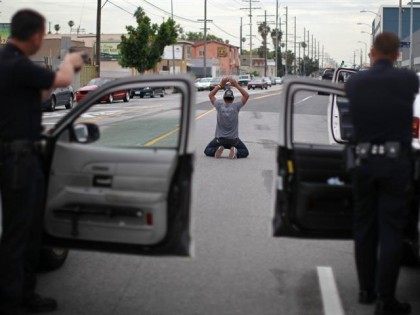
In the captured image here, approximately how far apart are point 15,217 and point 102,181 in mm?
650

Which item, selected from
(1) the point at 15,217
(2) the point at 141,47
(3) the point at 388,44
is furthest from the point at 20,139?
(2) the point at 141,47

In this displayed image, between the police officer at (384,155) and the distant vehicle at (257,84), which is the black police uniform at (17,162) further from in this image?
the distant vehicle at (257,84)

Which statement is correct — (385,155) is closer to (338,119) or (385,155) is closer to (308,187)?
(308,187)

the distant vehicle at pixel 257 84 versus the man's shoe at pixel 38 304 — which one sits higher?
the distant vehicle at pixel 257 84

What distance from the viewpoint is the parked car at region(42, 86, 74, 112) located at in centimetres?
3050

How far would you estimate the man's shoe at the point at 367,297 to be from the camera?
548 cm

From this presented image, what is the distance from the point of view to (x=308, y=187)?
547 cm

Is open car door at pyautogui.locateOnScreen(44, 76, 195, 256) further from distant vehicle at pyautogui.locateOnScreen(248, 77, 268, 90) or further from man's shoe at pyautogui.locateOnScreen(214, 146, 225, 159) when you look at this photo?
distant vehicle at pyautogui.locateOnScreen(248, 77, 268, 90)

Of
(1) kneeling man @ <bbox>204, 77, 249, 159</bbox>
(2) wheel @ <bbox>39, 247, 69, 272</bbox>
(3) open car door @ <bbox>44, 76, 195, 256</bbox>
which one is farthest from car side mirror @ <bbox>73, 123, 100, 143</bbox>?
(1) kneeling man @ <bbox>204, 77, 249, 159</bbox>

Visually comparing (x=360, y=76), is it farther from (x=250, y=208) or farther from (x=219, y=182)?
(x=219, y=182)

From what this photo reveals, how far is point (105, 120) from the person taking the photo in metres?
25.2

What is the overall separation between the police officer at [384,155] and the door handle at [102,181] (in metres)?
1.67

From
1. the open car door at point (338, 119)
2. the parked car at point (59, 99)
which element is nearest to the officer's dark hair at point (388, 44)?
the open car door at point (338, 119)

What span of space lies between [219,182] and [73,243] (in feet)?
21.1
